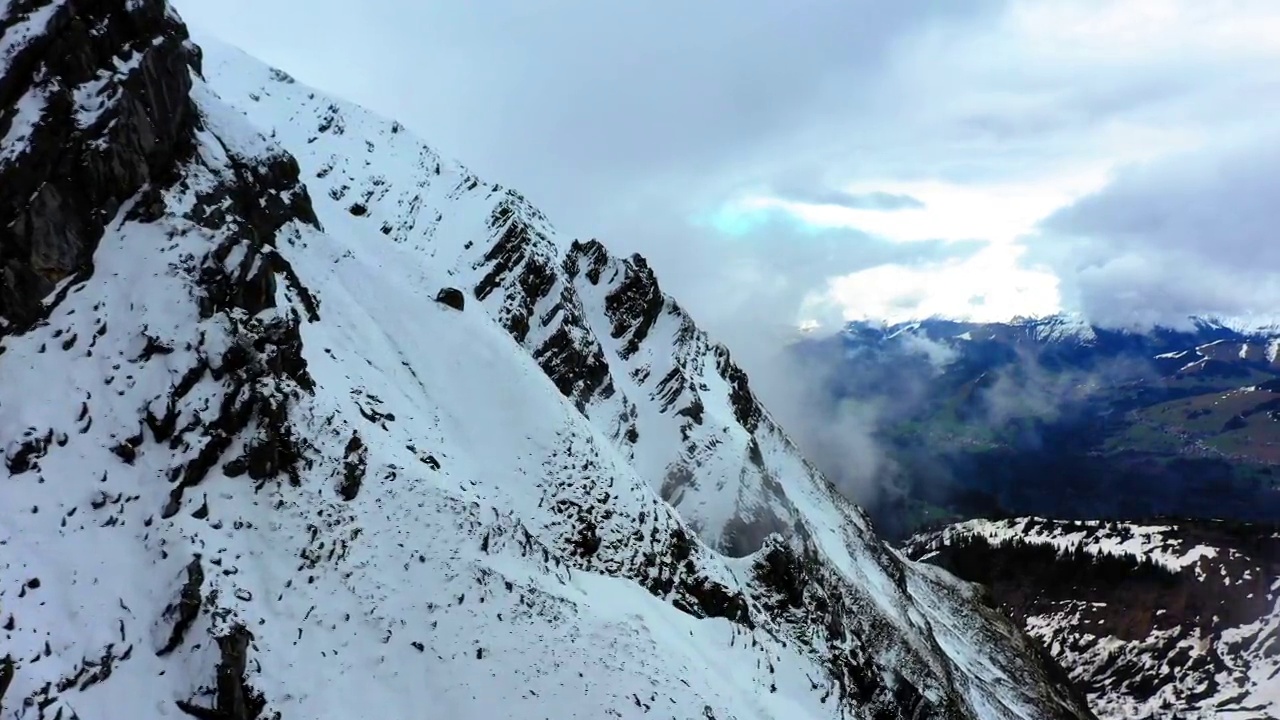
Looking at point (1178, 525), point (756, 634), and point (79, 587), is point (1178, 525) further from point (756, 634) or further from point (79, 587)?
point (79, 587)

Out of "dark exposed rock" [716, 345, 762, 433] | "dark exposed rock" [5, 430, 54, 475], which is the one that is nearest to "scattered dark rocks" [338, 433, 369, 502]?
"dark exposed rock" [5, 430, 54, 475]

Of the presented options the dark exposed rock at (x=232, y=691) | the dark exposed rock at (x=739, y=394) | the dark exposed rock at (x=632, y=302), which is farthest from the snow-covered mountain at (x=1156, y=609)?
the dark exposed rock at (x=232, y=691)

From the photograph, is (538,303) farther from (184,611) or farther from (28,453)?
(184,611)

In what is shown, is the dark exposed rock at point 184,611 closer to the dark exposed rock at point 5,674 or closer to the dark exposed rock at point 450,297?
the dark exposed rock at point 5,674

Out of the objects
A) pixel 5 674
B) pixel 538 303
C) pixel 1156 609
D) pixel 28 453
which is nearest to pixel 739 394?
pixel 538 303

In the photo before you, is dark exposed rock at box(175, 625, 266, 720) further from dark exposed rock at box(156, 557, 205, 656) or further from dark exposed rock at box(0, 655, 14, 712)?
dark exposed rock at box(0, 655, 14, 712)

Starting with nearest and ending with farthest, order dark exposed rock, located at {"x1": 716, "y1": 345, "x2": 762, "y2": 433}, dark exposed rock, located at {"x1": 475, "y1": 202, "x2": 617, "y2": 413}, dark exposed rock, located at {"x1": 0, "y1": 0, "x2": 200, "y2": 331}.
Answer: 1. dark exposed rock, located at {"x1": 0, "y1": 0, "x2": 200, "y2": 331}
2. dark exposed rock, located at {"x1": 475, "y1": 202, "x2": 617, "y2": 413}
3. dark exposed rock, located at {"x1": 716, "y1": 345, "x2": 762, "y2": 433}

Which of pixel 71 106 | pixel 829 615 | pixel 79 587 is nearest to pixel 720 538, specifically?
pixel 829 615
